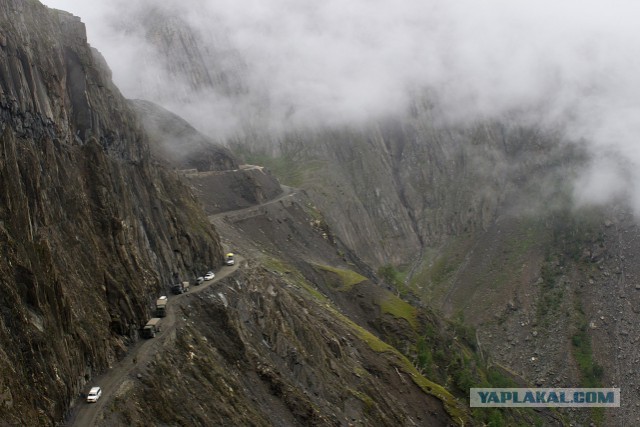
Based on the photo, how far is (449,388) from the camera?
103m

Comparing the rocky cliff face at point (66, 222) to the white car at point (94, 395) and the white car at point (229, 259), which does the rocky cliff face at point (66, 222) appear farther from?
the white car at point (229, 259)

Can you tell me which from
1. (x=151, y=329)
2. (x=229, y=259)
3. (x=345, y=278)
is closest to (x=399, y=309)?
(x=345, y=278)

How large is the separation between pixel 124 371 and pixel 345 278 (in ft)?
215

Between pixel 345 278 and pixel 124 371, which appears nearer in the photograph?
pixel 124 371

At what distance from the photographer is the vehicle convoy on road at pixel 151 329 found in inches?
2276

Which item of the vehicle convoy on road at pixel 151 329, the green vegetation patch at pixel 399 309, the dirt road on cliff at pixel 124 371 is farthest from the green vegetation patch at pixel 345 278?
the vehicle convoy on road at pixel 151 329

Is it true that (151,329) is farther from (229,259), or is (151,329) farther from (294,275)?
(294,275)

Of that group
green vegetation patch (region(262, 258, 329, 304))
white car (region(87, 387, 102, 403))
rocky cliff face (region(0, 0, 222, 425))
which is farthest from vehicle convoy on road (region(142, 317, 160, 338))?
green vegetation patch (region(262, 258, 329, 304))

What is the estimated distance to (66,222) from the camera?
52812 mm

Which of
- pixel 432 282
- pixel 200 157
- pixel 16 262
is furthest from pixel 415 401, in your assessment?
pixel 432 282

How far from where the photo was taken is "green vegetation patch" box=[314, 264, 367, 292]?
4392 inches

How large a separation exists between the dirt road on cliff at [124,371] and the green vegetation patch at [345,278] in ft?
154

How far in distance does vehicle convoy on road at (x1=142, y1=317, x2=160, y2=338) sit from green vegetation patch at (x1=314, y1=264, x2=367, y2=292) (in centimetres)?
5468

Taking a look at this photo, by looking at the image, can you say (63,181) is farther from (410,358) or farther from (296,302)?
(410,358)
